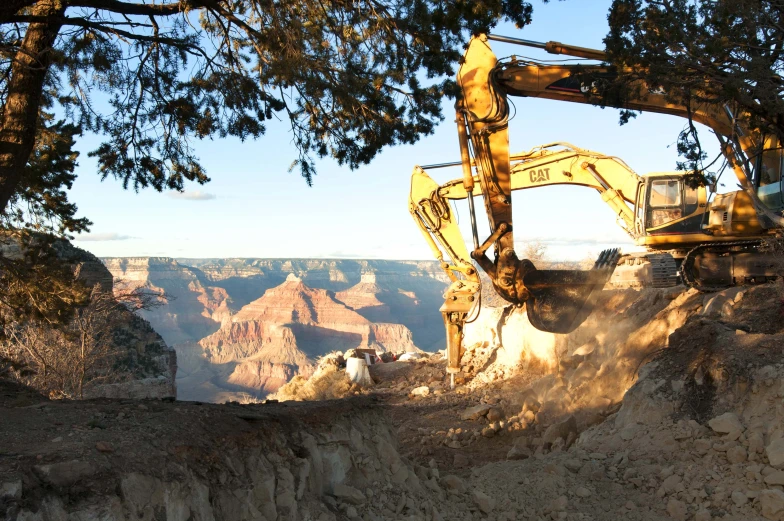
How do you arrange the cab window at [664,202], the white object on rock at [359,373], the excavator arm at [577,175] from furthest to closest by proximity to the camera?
the white object on rock at [359,373] → the excavator arm at [577,175] → the cab window at [664,202]

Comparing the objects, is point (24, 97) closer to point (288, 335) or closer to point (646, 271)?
point (646, 271)

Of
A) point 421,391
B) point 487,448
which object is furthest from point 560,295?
point 421,391

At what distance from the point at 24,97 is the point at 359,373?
516 inches

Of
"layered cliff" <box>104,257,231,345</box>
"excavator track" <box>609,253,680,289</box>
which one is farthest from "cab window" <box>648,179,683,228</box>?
"layered cliff" <box>104,257,231,345</box>

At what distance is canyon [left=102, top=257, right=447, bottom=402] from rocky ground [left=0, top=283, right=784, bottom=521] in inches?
2816

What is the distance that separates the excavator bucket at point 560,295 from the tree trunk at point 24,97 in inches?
295

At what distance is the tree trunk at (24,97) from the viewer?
18.9ft

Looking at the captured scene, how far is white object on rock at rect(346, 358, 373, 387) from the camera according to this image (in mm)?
17703

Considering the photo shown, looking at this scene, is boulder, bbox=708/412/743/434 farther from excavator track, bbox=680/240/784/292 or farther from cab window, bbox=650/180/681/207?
cab window, bbox=650/180/681/207

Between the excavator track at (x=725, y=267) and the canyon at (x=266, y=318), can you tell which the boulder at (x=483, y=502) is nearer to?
the excavator track at (x=725, y=267)

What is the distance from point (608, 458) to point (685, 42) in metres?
4.26

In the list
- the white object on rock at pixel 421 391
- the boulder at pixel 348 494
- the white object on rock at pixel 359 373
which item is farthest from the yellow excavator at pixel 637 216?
the white object on rock at pixel 359 373

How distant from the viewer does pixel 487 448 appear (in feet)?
30.1

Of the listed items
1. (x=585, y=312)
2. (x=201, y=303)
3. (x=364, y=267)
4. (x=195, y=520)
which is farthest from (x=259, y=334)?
(x=195, y=520)
